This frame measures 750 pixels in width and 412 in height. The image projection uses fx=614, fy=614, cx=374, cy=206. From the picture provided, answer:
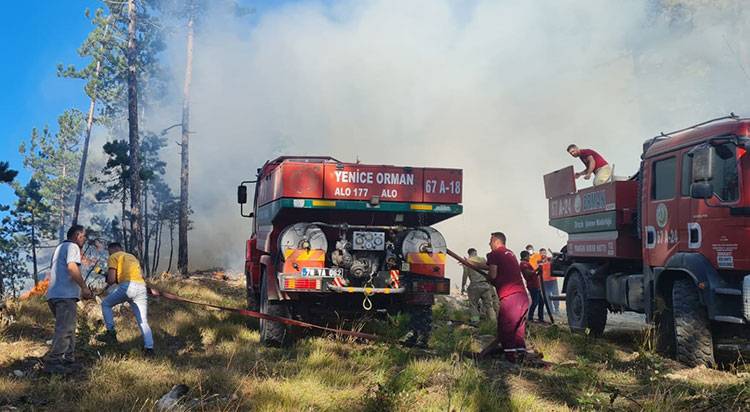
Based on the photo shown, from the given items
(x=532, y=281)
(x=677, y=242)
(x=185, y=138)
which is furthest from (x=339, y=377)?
(x=185, y=138)

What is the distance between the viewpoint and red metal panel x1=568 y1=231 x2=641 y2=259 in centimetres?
949

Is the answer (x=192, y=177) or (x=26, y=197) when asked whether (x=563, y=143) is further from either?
(x=26, y=197)

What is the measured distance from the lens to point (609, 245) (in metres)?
9.77

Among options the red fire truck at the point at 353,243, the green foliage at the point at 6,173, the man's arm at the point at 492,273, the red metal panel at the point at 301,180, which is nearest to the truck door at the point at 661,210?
the man's arm at the point at 492,273

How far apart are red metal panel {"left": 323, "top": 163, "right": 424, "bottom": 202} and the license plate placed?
0.95m

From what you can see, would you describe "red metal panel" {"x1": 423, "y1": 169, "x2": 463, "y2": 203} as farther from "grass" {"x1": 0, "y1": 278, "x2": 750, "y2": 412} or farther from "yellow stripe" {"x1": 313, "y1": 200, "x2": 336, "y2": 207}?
"grass" {"x1": 0, "y1": 278, "x2": 750, "y2": 412}

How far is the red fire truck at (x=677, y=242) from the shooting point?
A: 6.96 meters

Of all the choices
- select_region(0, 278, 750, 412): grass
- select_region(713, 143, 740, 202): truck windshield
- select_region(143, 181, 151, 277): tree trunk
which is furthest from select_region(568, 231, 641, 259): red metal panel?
select_region(143, 181, 151, 277): tree trunk

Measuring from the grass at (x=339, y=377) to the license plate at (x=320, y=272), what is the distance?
2.99 ft

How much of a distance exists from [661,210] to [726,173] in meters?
1.37

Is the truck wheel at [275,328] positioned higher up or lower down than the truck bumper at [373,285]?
lower down

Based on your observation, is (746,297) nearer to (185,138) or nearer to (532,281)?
(532,281)

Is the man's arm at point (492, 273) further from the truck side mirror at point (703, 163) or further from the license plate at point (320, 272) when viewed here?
the truck side mirror at point (703, 163)

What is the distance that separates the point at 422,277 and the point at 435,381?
2.37 meters
